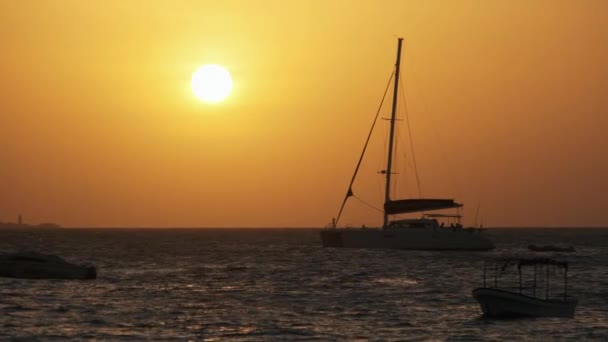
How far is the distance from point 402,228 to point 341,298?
59.2 metres

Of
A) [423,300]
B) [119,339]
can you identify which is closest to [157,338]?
[119,339]

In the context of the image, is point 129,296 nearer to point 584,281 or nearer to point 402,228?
point 584,281

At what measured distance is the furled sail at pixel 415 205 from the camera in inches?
5064

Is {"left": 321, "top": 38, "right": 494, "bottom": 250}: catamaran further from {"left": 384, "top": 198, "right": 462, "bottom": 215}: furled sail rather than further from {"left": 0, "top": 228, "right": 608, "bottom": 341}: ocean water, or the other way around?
{"left": 0, "top": 228, "right": 608, "bottom": 341}: ocean water

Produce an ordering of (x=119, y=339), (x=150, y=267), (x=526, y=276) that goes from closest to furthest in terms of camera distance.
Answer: (x=119, y=339) < (x=526, y=276) < (x=150, y=267)

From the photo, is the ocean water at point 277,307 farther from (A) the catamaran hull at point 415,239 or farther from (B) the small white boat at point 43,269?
(A) the catamaran hull at point 415,239

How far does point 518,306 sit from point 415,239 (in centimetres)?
7126

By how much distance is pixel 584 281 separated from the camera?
8675cm

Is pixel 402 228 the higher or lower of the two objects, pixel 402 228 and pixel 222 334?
the higher

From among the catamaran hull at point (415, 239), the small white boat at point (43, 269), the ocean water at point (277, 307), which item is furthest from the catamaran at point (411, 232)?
the small white boat at point (43, 269)

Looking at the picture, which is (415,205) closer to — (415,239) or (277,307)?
(415,239)

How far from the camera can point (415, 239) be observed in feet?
416

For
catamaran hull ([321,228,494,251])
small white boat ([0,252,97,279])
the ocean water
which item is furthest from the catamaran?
→ small white boat ([0,252,97,279])

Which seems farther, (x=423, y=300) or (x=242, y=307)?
(x=423, y=300)
